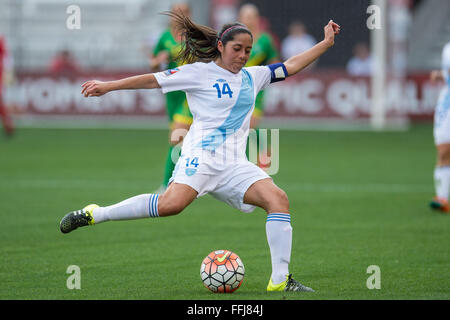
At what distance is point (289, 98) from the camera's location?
24.5m

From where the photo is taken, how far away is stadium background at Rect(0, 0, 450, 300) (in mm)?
7109

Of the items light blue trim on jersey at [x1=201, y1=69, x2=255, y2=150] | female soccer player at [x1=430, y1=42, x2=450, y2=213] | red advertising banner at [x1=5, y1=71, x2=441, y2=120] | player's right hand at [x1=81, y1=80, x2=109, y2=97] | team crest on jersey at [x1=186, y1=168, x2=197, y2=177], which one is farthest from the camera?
red advertising banner at [x1=5, y1=71, x2=441, y2=120]

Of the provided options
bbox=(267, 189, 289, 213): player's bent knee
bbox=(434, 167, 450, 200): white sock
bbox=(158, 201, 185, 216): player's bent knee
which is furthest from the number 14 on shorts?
bbox=(434, 167, 450, 200): white sock

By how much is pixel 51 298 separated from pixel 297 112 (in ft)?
61.9

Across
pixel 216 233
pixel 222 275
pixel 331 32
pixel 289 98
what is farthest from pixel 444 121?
pixel 289 98

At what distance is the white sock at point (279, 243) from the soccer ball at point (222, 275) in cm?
28

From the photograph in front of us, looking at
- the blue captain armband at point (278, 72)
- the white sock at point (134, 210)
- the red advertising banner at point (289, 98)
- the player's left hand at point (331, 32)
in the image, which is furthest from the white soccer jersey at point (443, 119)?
the red advertising banner at point (289, 98)

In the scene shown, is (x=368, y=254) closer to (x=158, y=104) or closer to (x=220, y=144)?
(x=220, y=144)

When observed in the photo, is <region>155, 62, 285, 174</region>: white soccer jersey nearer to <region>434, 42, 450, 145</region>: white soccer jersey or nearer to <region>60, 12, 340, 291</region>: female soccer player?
<region>60, 12, 340, 291</region>: female soccer player

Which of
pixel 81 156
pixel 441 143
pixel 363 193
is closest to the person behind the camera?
pixel 441 143

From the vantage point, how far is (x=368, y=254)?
795 centimetres

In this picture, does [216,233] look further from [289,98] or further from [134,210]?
[289,98]

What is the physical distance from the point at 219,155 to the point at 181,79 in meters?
0.64

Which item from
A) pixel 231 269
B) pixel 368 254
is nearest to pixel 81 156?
pixel 368 254
